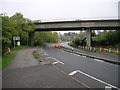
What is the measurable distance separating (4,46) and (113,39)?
2728 cm

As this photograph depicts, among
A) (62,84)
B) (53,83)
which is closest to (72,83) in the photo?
(62,84)

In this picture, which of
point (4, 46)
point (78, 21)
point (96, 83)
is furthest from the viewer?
point (78, 21)

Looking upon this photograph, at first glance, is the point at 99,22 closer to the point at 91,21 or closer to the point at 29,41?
Result: the point at 91,21

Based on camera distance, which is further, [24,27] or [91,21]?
[24,27]

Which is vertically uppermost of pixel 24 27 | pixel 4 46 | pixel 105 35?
pixel 24 27

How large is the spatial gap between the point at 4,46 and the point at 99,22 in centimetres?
2431

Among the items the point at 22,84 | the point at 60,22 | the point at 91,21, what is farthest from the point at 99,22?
the point at 22,84

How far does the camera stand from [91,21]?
2797cm

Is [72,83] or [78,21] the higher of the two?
[78,21]

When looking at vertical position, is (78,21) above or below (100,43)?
above

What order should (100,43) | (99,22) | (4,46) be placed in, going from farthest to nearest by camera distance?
(100,43) → (99,22) → (4,46)

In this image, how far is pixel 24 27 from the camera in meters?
30.9

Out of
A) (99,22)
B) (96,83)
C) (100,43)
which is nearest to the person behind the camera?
(96,83)

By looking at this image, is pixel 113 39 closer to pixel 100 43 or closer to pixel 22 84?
pixel 100 43
